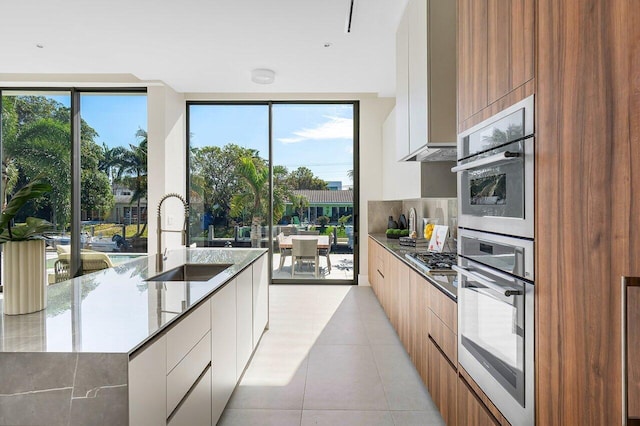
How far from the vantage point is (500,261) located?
1293 mm

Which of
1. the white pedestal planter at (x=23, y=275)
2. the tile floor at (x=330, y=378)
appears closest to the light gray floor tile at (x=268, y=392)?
the tile floor at (x=330, y=378)

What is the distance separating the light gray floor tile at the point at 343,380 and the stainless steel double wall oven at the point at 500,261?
0.92 metres

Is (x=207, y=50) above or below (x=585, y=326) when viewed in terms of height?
above

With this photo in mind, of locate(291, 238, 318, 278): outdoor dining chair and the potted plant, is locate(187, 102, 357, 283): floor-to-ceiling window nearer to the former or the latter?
locate(291, 238, 318, 278): outdoor dining chair

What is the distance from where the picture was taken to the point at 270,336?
133 inches

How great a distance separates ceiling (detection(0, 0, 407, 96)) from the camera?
9.93 ft

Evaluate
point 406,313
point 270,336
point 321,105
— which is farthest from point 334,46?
point 270,336

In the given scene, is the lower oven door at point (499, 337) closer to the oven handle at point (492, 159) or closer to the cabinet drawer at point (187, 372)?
the oven handle at point (492, 159)

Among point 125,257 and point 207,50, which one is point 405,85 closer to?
point 207,50

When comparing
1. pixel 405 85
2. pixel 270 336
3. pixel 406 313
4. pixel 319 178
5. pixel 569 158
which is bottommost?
pixel 270 336

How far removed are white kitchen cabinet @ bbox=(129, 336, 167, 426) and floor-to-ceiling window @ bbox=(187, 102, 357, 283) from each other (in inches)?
166

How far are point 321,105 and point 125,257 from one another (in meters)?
3.55

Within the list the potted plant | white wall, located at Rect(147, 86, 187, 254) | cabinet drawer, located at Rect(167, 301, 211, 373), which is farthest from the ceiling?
cabinet drawer, located at Rect(167, 301, 211, 373)

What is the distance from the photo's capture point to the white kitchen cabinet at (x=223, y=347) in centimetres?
185
